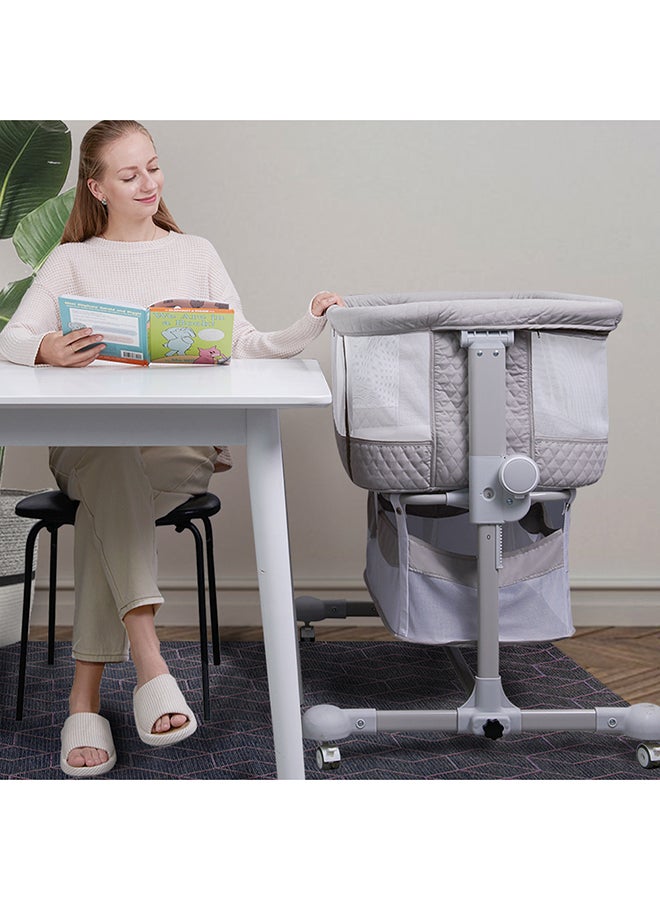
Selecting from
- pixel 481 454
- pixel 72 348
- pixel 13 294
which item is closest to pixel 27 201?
pixel 13 294

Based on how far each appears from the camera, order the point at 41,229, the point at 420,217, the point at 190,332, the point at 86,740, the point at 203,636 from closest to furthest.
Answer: the point at 86,740, the point at 190,332, the point at 203,636, the point at 41,229, the point at 420,217

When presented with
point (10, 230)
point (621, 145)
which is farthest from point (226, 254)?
point (621, 145)

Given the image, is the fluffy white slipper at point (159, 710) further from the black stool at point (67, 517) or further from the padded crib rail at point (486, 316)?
the padded crib rail at point (486, 316)

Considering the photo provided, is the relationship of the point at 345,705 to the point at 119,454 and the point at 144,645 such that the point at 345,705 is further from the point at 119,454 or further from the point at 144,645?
the point at 119,454

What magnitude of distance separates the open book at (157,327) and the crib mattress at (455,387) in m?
0.23

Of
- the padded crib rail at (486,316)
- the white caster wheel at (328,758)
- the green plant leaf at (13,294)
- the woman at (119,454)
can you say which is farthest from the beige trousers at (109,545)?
the green plant leaf at (13,294)

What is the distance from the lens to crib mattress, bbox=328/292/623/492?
1.60m

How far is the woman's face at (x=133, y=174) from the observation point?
1992 millimetres

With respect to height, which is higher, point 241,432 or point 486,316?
point 486,316

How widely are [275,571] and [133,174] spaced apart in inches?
40.1

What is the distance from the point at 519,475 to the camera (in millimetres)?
1585

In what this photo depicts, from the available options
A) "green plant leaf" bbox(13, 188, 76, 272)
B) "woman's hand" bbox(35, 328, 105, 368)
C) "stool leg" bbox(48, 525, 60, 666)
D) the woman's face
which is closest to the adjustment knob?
"woman's hand" bbox(35, 328, 105, 368)

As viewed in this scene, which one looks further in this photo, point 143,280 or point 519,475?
point 143,280

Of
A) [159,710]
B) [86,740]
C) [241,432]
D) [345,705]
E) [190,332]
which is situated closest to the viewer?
[241,432]
